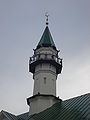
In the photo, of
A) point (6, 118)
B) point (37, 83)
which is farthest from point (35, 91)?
point (6, 118)

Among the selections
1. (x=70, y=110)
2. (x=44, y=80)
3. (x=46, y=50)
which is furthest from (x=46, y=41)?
Result: (x=70, y=110)

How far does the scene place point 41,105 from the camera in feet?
99.7

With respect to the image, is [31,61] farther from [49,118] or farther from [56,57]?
[49,118]

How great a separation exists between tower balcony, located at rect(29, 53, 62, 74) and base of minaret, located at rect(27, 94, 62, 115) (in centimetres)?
462

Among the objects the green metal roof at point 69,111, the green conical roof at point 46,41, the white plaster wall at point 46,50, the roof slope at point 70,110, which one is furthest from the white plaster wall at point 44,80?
the green conical roof at point 46,41

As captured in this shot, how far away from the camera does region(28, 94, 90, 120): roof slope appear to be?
73.6ft

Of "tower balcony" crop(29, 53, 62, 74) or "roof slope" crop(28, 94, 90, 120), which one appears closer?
"roof slope" crop(28, 94, 90, 120)

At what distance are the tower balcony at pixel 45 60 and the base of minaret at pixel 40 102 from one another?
4.62 meters

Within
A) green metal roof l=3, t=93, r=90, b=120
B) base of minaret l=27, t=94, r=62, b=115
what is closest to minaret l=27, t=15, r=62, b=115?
base of minaret l=27, t=94, r=62, b=115

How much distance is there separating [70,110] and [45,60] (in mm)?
10278

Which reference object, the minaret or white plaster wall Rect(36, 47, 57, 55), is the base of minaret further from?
white plaster wall Rect(36, 47, 57, 55)

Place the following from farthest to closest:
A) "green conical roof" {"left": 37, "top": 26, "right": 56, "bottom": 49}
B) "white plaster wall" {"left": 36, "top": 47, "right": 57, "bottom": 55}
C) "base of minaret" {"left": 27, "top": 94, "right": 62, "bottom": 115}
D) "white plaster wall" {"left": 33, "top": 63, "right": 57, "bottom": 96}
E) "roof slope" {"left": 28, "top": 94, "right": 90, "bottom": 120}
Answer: "green conical roof" {"left": 37, "top": 26, "right": 56, "bottom": 49}
"white plaster wall" {"left": 36, "top": 47, "right": 57, "bottom": 55}
"white plaster wall" {"left": 33, "top": 63, "right": 57, "bottom": 96}
"base of minaret" {"left": 27, "top": 94, "right": 62, "bottom": 115}
"roof slope" {"left": 28, "top": 94, "right": 90, "bottom": 120}

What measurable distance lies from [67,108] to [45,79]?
24.4 feet

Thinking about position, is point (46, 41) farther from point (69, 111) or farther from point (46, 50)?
point (69, 111)
